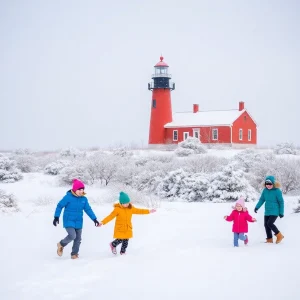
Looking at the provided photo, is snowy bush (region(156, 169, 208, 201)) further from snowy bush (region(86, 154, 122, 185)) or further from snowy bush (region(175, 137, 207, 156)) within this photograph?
snowy bush (region(175, 137, 207, 156))

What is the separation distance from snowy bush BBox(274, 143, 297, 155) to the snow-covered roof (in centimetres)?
666

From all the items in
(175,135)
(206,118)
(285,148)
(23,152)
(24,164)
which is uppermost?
(206,118)

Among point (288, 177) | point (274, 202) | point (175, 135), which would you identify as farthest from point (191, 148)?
Result: point (274, 202)

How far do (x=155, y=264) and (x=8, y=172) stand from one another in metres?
22.9

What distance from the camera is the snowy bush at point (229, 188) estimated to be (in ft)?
59.7

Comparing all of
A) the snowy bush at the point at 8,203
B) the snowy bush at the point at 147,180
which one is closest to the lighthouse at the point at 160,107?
the snowy bush at the point at 147,180

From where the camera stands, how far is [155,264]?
7.15 metres

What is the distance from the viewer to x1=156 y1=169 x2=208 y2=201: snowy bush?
19.0 m

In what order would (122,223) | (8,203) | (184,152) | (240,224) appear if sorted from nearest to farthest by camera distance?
(122,223) → (240,224) → (8,203) → (184,152)

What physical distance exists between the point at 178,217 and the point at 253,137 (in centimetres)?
3924

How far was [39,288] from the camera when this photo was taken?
5.86 m

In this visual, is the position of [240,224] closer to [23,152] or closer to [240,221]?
[240,221]

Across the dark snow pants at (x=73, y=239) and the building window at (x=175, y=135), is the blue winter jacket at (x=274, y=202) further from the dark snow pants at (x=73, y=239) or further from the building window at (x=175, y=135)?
the building window at (x=175, y=135)

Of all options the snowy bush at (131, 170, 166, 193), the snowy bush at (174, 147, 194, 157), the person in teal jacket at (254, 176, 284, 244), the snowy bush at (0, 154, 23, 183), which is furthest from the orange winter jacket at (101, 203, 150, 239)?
the snowy bush at (174, 147, 194, 157)
